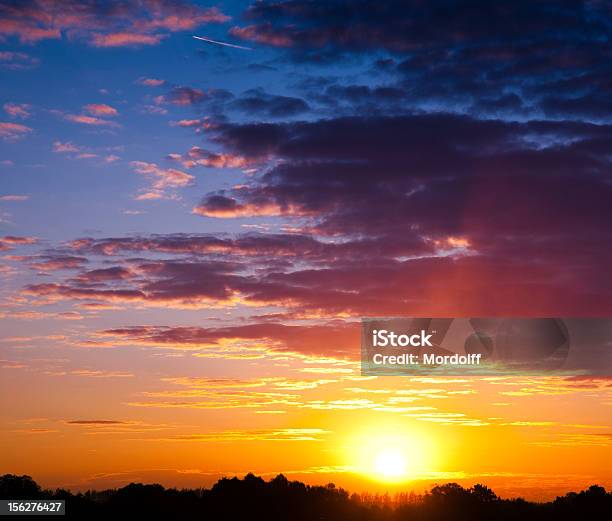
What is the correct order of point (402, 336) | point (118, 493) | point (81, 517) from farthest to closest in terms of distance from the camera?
point (118, 493), point (81, 517), point (402, 336)

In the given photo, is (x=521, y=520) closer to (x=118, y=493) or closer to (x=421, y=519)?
(x=421, y=519)

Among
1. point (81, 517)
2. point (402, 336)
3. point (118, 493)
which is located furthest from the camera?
point (118, 493)

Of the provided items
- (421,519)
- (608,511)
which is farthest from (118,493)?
(608,511)

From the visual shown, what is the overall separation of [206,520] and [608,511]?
5663 cm

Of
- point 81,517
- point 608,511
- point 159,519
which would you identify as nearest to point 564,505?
point 608,511

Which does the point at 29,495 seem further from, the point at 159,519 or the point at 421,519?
the point at 421,519

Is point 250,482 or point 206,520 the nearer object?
point 206,520

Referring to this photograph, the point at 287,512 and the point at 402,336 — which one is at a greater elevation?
the point at 402,336

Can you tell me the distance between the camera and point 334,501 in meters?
141

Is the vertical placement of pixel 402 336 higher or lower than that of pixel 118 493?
higher

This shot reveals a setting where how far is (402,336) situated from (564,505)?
193 ft

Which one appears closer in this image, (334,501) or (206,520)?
(206,520)

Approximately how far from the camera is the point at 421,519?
136 m

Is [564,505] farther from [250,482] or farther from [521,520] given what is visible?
[250,482]
